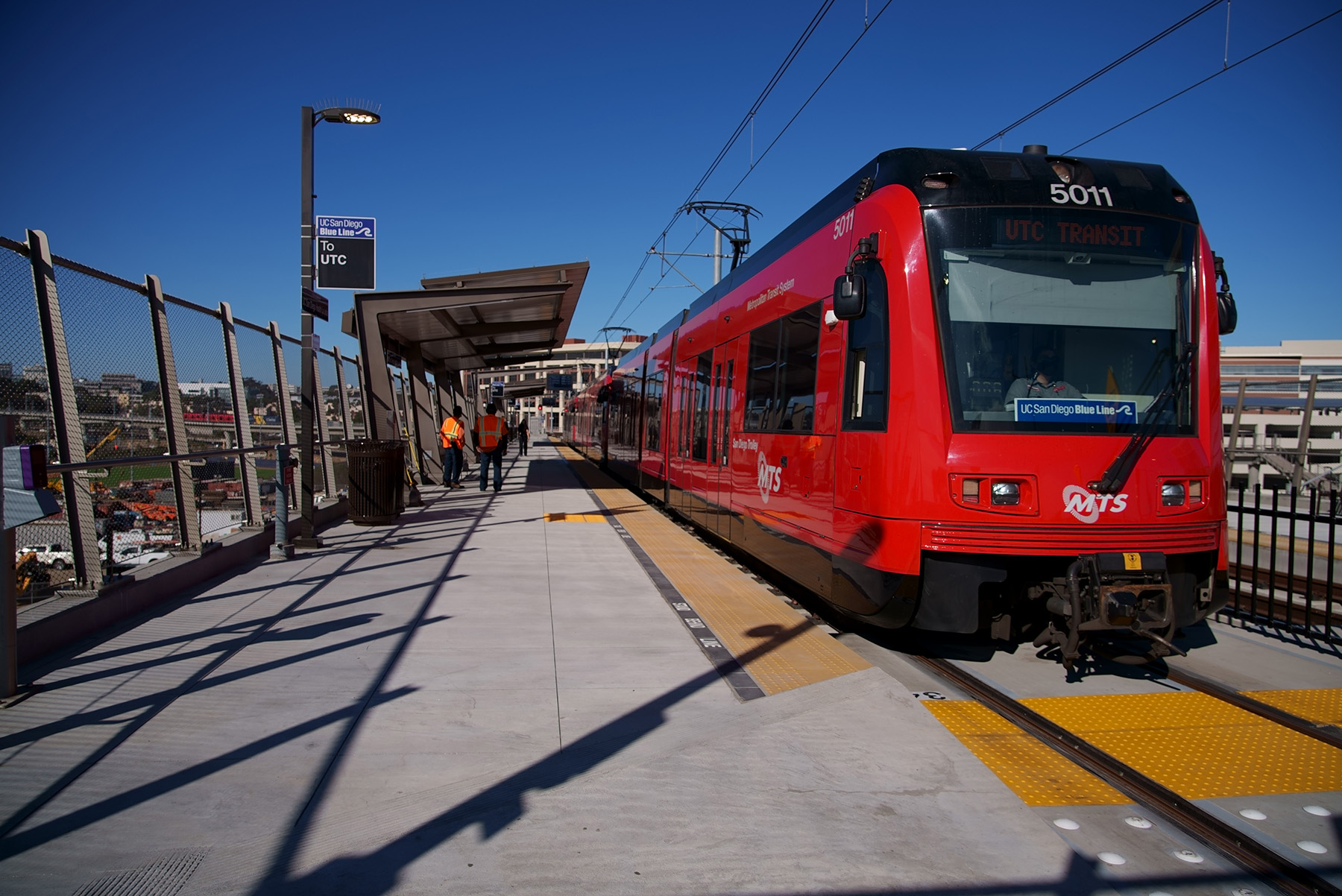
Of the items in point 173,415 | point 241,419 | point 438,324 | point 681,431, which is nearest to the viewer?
point 173,415

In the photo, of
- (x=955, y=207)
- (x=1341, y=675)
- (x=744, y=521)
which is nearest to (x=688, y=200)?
(x=744, y=521)

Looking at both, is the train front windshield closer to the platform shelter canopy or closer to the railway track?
the railway track

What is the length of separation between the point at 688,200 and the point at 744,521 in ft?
42.6

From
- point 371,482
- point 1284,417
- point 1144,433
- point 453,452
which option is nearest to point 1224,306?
point 1144,433

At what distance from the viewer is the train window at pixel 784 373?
706cm

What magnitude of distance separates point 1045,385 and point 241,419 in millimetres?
8174

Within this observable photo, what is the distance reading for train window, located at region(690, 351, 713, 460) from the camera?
11391 mm

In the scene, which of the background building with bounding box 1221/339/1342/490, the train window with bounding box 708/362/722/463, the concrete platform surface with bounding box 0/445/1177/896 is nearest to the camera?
the concrete platform surface with bounding box 0/445/1177/896

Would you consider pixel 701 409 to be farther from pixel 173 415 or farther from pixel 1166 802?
pixel 1166 802

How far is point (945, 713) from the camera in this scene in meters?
4.96

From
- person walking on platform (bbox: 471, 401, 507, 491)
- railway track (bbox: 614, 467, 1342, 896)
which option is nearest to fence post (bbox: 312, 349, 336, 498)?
person walking on platform (bbox: 471, 401, 507, 491)

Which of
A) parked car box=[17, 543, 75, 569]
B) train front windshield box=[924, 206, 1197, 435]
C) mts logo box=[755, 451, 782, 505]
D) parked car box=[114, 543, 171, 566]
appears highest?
train front windshield box=[924, 206, 1197, 435]

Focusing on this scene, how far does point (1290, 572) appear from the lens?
7.01 m

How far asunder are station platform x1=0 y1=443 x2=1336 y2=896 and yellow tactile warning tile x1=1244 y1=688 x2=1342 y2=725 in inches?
78.1
